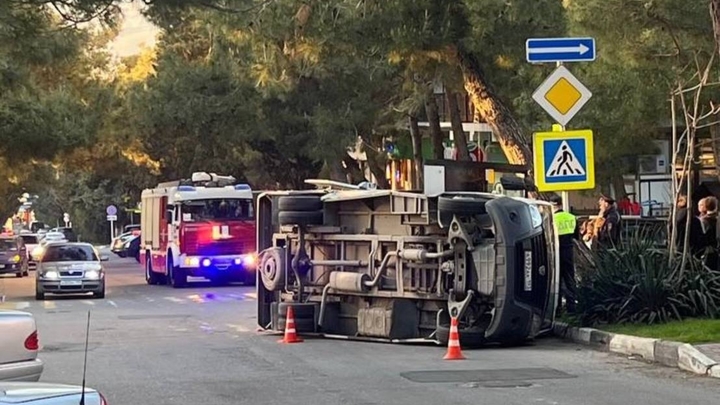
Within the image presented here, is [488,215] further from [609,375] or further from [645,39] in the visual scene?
[645,39]

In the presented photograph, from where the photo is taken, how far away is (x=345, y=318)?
16.2 m

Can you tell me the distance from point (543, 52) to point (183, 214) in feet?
57.9

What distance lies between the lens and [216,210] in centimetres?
3153

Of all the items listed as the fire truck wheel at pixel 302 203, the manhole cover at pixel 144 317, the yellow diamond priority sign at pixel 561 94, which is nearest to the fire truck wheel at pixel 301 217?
the fire truck wheel at pixel 302 203

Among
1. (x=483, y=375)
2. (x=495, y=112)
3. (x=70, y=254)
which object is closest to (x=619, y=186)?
(x=70, y=254)

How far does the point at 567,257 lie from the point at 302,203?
3.76 m

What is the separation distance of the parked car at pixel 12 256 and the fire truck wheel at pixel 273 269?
107 feet

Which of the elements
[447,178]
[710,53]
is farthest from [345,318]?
[710,53]

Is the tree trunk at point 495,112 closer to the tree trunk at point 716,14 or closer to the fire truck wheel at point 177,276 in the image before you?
the tree trunk at point 716,14

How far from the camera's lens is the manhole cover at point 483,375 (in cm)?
1181

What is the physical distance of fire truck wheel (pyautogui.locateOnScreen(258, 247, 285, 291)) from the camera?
1658 cm

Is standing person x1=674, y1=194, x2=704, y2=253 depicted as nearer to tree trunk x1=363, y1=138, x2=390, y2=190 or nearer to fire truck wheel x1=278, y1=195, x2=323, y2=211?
fire truck wheel x1=278, y1=195, x2=323, y2=211

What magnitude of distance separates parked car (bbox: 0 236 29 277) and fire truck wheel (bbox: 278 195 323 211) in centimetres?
3327

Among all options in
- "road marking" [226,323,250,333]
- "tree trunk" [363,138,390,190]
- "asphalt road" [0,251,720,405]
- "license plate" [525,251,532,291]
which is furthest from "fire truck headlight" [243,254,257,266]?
"license plate" [525,251,532,291]
